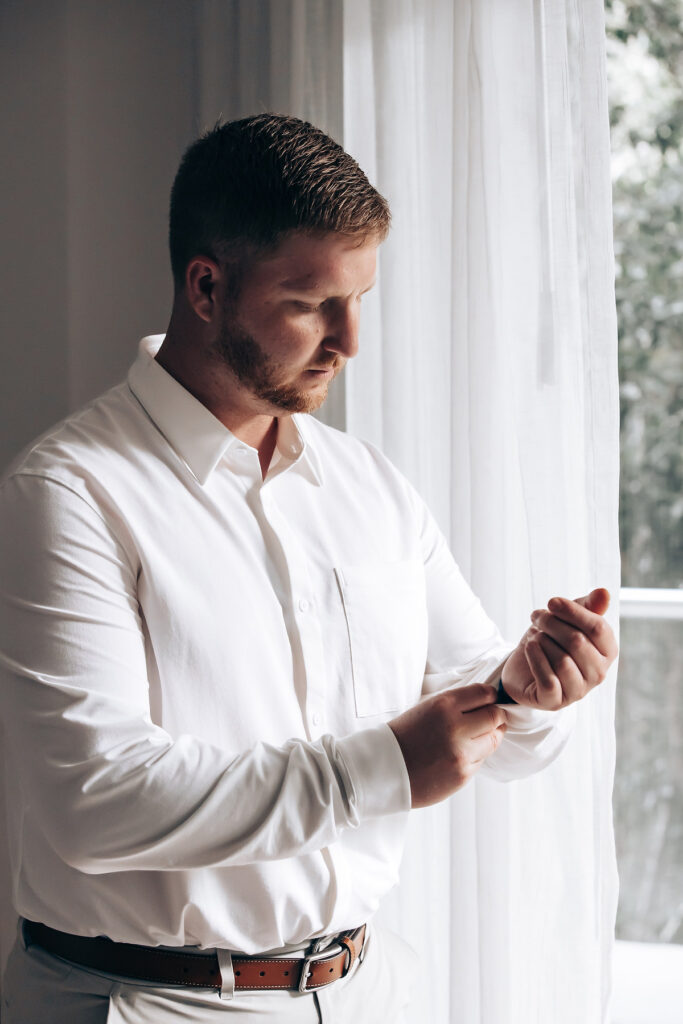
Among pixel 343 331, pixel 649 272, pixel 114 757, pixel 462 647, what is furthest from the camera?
pixel 649 272

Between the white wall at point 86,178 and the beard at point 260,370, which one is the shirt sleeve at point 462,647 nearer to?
the beard at point 260,370

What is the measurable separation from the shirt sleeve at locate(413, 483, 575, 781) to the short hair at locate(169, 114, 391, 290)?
49 cm

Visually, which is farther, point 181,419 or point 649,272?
point 649,272

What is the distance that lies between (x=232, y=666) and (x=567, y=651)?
405 millimetres

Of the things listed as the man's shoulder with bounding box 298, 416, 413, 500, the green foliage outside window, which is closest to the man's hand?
the man's shoulder with bounding box 298, 416, 413, 500

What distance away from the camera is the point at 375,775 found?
1017 millimetres

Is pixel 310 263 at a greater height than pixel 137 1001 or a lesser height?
greater

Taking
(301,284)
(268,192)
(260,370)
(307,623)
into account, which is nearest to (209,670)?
(307,623)

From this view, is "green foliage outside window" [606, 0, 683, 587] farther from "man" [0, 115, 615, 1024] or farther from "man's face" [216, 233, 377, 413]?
"man's face" [216, 233, 377, 413]

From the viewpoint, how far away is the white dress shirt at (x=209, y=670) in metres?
0.99

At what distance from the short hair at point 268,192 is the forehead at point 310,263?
1 centimetres

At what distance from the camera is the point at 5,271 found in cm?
196

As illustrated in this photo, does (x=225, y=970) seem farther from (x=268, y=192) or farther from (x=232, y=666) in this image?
(x=268, y=192)

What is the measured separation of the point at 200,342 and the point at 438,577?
1.67ft
